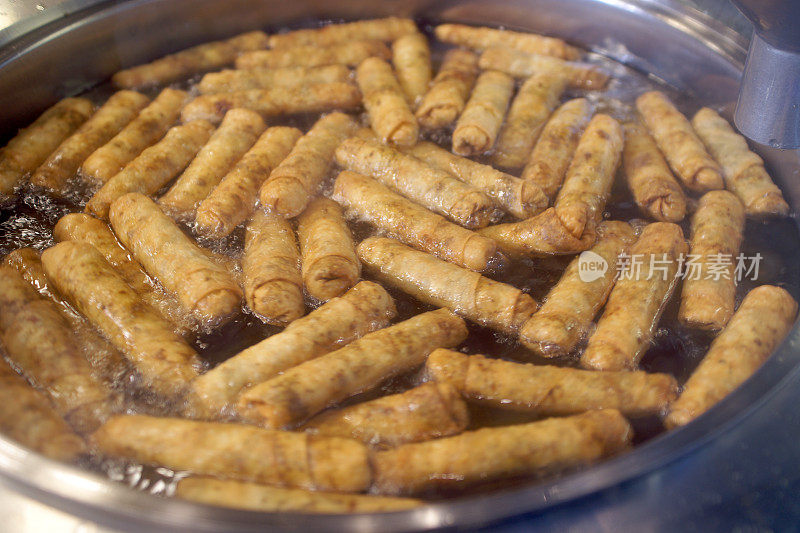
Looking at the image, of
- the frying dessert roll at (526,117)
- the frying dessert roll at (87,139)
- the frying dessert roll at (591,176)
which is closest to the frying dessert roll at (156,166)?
the frying dessert roll at (87,139)

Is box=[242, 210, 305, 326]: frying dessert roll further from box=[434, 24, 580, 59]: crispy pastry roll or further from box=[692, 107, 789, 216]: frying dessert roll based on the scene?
box=[692, 107, 789, 216]: frying dessert roll

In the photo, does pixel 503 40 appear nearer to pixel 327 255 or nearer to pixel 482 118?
pixel 482 118

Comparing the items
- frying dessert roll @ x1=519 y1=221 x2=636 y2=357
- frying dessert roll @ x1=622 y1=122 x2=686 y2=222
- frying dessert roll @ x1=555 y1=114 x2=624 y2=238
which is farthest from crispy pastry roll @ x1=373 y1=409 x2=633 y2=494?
frying dessert roll @ x1=622 y1=122 x2=686 y2=222

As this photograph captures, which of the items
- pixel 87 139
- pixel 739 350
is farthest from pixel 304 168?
pixel 739 350

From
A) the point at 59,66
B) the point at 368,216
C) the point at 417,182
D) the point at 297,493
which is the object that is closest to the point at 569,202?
the point at 417,182

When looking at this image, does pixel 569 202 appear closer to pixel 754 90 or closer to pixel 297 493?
pixel 754 90

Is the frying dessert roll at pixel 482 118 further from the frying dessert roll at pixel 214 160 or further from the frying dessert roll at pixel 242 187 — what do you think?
the frying dessert roll at pixel 214 160
